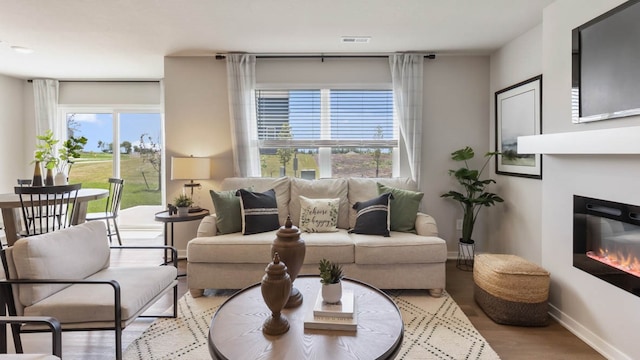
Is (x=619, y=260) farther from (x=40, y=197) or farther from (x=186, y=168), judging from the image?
(x=40, y=197)

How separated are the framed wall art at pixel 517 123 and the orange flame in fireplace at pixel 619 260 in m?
1.02

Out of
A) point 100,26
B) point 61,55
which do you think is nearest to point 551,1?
point 100,26

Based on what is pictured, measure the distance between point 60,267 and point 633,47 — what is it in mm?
3461

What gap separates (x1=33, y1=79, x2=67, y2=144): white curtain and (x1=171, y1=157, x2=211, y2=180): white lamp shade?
298 centimetres

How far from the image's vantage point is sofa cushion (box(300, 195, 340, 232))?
3189mm

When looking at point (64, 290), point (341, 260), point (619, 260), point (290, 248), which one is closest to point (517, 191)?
point (619, 260)

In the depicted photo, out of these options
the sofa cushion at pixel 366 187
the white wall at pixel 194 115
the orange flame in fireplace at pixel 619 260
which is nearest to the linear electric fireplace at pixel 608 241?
the orange flame in fireplace at pixel 619 260

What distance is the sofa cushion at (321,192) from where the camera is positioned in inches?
136

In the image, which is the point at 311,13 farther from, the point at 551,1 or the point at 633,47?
the point at 633,47

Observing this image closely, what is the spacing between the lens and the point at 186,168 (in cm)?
351

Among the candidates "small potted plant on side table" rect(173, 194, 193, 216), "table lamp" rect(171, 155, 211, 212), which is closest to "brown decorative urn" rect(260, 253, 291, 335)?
"small potted plant on side table" rect(173, 194, 193, 216)

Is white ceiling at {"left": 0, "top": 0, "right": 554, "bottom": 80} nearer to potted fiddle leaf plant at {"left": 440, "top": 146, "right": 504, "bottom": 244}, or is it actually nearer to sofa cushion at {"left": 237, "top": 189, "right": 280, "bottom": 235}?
potted fiddle leaf plant at {"left": 440, "top": 146, "right": 504, "bottom": 244}

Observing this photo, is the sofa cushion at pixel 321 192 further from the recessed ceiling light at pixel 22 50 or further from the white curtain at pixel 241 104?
the recessed ceiling light at pixel 22 50

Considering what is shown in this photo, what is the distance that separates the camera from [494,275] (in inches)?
96.4
